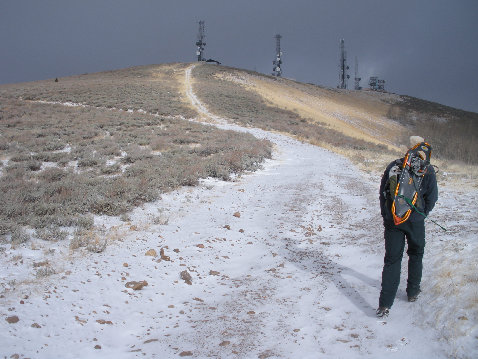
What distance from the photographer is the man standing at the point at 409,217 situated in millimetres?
3904

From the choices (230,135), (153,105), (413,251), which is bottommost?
(413,251)

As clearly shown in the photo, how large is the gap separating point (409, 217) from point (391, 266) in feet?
2.04

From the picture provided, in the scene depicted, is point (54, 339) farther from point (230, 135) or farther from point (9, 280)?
point (230, 135)

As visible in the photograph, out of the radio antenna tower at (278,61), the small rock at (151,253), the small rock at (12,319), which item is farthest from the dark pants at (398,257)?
the radio antenna tower at (278,61)

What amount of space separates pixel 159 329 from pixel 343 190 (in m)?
8.28

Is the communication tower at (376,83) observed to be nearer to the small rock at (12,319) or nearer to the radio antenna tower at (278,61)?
the radio antenna tower at (278,61)

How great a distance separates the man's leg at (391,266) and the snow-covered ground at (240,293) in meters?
0.21

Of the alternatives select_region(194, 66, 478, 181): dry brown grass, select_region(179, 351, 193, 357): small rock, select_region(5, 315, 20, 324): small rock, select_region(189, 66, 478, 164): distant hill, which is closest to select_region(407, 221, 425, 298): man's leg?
select_region(179, 351, 193, 357): small rock

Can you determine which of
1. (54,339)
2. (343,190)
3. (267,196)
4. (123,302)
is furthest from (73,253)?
(343,190)

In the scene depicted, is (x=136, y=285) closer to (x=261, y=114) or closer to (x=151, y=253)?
(x=151, y=253)

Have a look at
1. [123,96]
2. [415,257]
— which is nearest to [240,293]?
[415,257]

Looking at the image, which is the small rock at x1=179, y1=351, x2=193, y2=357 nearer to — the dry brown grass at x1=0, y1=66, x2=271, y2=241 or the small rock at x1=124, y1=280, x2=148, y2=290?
the small rock at x1=124, y1=280, x2=148, y2=290

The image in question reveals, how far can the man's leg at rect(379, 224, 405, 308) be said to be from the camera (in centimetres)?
391

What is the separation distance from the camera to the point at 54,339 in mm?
3590
